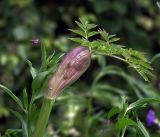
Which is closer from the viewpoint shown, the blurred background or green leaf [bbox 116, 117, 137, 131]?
green leaf [bbox 116, 117, 137, 131]

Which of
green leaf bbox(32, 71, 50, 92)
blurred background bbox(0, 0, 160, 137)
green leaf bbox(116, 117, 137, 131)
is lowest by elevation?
green leaf bbox(116, 117, 137, 131)

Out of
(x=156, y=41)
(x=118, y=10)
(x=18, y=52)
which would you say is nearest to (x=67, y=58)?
(x=18, y=52)

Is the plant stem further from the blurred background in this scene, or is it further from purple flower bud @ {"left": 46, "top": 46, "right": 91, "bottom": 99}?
the blurred background

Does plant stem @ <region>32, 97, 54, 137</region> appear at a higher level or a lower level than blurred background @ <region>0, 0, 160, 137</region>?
lower

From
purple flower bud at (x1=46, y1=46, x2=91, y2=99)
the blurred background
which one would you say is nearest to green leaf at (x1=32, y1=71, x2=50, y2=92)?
purple flower bud at (x1=46, y1=46, x2=91, y2=99)

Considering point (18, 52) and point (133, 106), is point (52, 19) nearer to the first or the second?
point (18, 52)

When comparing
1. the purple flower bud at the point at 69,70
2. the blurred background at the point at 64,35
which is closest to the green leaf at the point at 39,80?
the purple flower bud at the point at 69,70

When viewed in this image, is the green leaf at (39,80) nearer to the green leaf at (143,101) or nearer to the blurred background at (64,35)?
the green leaf at (143,101)

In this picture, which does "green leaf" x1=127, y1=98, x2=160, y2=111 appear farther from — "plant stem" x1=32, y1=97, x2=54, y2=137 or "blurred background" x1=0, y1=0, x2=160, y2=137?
"blurred background" x1=0, y1=0, x2=160, y2=137
